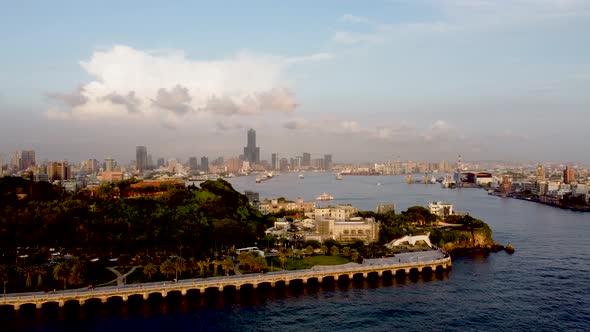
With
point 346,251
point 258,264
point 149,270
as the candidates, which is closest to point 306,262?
Result: point 346,251

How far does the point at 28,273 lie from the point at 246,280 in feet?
34.9

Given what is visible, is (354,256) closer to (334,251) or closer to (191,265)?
(334,251)

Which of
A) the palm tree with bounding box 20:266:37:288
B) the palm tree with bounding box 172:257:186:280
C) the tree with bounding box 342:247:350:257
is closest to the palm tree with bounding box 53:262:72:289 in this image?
the palm tree with bounding box 20:266:37:288

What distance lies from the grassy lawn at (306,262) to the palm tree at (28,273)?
1232 cm

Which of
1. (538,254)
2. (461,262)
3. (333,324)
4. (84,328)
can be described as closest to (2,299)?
(84,328)

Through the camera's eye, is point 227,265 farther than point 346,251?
No

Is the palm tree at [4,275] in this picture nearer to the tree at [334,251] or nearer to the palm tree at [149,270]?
the palm tree at [149,270]

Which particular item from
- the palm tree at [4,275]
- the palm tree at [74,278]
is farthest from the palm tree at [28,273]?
the palm tree at [74,278]

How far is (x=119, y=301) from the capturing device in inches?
998

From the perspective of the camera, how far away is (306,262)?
103ft

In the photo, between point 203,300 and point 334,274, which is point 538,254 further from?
point 203,300

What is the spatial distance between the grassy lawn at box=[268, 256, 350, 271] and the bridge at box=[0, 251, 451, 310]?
107 cm

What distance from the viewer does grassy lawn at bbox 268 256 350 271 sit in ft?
99.5

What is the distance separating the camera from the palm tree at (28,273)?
1008 inches
